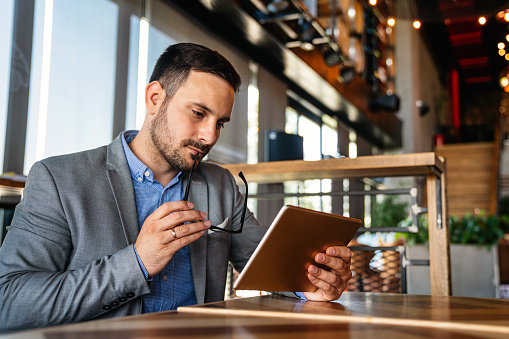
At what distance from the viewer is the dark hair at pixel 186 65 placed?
1.45m

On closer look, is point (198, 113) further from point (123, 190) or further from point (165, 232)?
point (165, 232)

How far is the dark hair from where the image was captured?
1.45 meters

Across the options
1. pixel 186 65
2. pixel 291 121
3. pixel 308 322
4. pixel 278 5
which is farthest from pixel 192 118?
pixel 291 121

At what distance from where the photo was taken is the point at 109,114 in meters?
3.39

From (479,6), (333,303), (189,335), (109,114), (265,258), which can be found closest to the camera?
(189,335)

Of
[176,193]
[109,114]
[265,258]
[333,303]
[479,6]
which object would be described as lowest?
[333,303]

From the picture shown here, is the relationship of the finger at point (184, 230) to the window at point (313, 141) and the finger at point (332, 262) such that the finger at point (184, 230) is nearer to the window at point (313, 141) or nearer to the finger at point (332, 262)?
the finger at point (332, 262)

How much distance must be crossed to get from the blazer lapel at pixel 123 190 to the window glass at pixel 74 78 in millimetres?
1657

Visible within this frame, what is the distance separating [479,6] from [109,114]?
2308mm

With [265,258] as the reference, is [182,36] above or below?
above

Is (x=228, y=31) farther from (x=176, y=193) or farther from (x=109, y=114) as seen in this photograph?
(x=176, y=193)

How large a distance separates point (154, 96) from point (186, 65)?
141 millimetres

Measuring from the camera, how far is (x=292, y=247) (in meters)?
1.05

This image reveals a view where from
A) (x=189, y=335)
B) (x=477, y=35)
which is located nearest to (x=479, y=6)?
(x=189, y=335)
